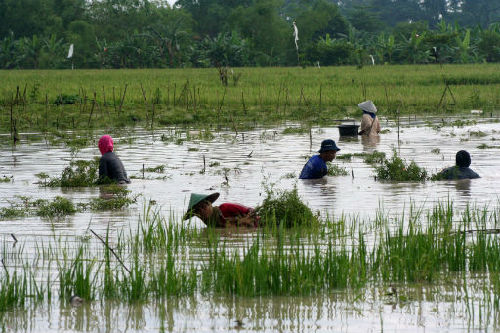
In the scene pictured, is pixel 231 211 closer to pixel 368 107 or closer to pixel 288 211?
pixel 288 211

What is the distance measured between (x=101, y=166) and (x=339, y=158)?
162 inches

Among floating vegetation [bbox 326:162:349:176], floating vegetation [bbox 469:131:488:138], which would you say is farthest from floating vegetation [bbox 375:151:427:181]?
floating vegetation [bbox 469:131:488:138]

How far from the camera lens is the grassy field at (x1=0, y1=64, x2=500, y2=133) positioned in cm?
1858

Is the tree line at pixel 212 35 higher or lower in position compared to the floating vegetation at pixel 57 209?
higher

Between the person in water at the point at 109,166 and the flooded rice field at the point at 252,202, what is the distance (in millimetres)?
185

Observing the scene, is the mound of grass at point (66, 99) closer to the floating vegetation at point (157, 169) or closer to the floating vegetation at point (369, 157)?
the floating vegetation at point (157, 169)

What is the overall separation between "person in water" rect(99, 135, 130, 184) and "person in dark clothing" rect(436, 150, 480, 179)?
12.9ft

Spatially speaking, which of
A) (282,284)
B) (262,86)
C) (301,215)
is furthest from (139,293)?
(262,86)

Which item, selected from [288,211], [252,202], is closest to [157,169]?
[252,202]

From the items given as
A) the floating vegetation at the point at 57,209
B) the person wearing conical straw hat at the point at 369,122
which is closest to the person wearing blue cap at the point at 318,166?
the floating vegetation at the point at 57,209

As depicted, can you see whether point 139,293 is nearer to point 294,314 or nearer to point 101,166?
point 294,314

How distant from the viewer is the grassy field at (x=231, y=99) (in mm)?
18578

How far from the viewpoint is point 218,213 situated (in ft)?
22.9

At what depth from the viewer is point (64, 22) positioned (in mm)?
56781
